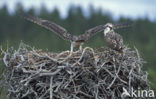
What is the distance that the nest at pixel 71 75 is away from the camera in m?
9.27

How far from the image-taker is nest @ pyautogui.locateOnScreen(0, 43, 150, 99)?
9.27 meters

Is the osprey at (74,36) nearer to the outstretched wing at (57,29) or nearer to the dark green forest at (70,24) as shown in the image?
the outstretched wing at (57,29)

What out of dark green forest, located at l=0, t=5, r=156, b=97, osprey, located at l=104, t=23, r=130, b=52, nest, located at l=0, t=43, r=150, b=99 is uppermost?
dark green forest, located at l=0, t=5, r=156, b=97

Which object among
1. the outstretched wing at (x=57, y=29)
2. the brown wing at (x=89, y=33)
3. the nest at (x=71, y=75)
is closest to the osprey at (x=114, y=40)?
the nest at (x=71, y=75)

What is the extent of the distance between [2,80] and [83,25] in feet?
184

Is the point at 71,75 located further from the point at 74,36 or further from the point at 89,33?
the point at 89,33

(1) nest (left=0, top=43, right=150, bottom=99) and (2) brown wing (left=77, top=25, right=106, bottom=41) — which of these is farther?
(2) brown wing (left=77, top=25, right=106, bottom=41)

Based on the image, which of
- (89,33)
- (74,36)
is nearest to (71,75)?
(74,36)

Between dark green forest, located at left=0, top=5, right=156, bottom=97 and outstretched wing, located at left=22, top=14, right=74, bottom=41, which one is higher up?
dark green forest, located at left=0, top=5, right=156, bottom=97

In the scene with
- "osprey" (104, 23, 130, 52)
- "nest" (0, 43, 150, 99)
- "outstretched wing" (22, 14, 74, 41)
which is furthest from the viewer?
"outstretched wing" (22, 14, 74, 41)

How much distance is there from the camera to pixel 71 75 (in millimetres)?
9250

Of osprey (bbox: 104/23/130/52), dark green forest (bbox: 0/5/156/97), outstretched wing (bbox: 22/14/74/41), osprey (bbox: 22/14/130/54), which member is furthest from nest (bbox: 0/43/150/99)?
dark green forest (bbox: 0/5/156/97)

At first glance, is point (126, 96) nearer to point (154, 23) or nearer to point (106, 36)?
point (106, 36)

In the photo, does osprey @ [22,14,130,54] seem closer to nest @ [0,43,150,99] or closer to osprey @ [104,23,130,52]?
osprey @ [104,23,130,52]
